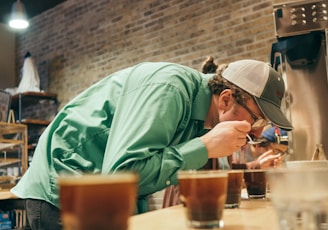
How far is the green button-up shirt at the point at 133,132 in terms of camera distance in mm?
1165

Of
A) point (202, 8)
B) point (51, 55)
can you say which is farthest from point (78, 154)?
point (51, 55)

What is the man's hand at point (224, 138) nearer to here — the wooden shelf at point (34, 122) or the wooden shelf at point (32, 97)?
the wooden shelf at point (34, 122)

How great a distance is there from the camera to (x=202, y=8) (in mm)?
5242

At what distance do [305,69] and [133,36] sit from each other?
3.96 m

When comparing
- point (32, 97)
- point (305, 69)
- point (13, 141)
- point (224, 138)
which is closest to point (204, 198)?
point (224, 138)

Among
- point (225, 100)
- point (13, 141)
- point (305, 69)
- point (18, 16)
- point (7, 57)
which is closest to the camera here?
point (225, 100)

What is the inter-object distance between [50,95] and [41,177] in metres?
5.44

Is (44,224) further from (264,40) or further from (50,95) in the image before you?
(50,95)

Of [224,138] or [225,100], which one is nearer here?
[224,138]

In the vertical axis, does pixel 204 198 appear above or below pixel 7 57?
below

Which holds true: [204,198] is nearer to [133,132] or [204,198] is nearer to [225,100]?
[133,132]

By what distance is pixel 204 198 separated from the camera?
0.87m

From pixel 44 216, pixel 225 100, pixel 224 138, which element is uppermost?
pixel 225 100

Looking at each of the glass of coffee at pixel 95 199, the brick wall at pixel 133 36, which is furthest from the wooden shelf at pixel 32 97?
the glass of coffee at pixel 95 199
